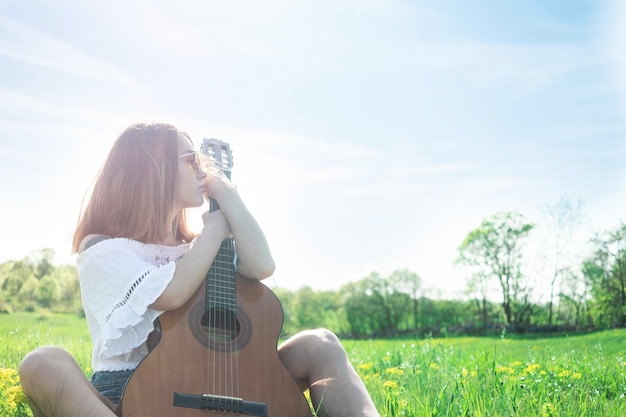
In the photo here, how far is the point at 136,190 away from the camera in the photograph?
2.90m

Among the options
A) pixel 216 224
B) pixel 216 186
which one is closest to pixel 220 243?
pixel 216 224

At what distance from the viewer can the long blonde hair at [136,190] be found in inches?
113

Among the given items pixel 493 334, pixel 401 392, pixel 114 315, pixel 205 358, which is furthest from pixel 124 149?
pixel 493 334

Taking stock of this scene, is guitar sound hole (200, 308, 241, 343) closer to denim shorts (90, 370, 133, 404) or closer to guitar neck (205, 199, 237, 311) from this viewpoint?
guitar neck (205, 199, 237, 311)

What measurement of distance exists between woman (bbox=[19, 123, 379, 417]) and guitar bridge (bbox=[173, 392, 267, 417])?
0.26 meters

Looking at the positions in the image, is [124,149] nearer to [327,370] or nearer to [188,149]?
[188,149]

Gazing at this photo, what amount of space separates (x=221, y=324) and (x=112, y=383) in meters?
0.48

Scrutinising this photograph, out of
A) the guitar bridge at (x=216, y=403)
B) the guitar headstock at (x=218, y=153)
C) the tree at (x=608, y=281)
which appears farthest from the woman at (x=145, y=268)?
the tree at (x=608, y=281)

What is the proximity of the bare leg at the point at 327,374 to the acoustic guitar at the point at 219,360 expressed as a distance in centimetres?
10

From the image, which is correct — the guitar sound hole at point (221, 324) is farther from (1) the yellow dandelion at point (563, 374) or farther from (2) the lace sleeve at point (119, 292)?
(1) the yellow dandelion at point (563, 374)

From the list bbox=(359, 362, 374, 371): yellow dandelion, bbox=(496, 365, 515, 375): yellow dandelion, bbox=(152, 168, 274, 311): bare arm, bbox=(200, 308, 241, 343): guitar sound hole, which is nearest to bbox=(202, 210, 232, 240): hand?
bbox=(152, 168, 274, 311): bare arm

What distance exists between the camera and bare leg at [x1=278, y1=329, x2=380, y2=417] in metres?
2.50

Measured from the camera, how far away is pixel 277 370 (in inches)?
101

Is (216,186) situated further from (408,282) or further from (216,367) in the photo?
(408,282)
